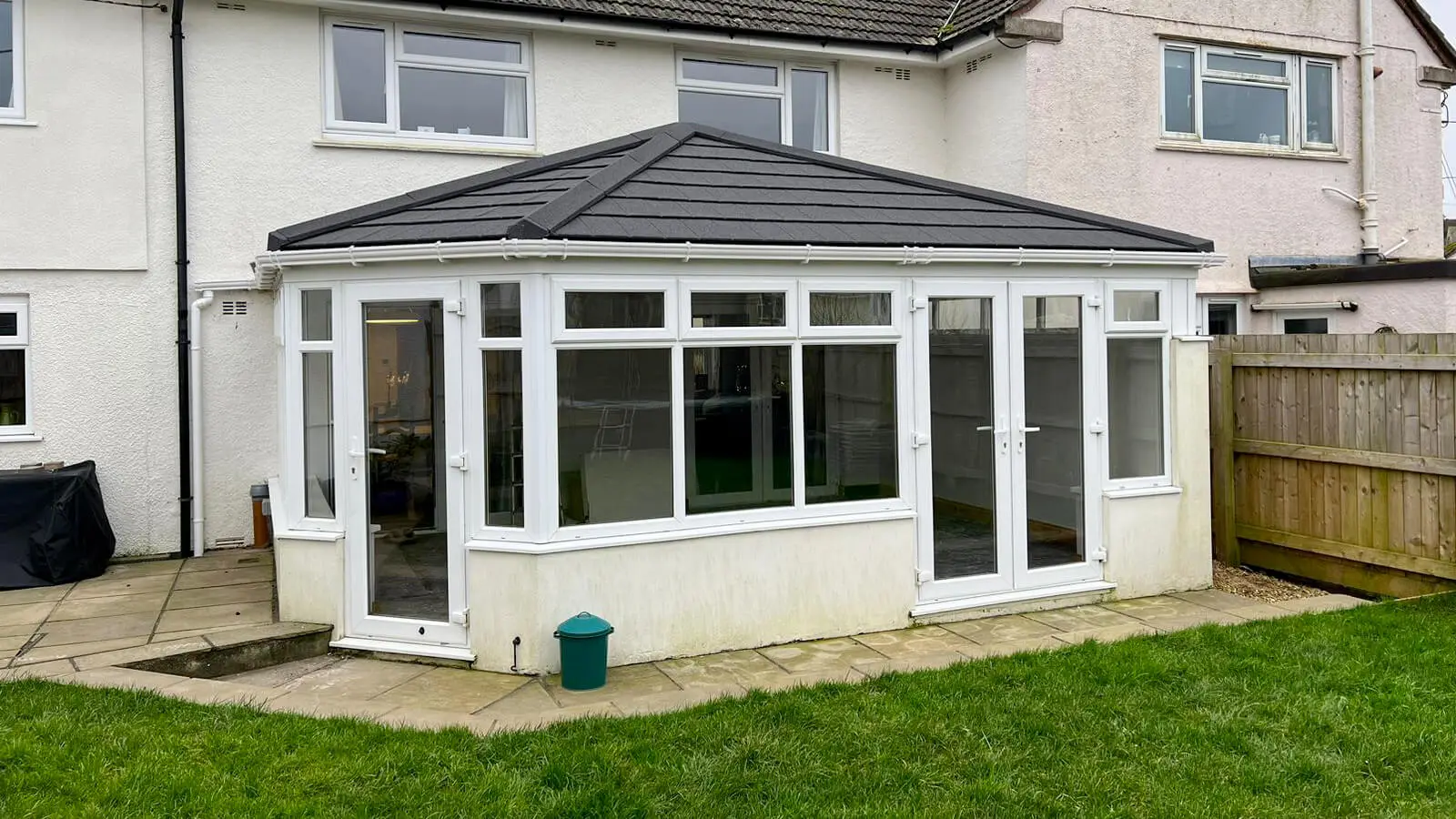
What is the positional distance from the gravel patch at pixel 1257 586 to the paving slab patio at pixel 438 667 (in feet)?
0.98

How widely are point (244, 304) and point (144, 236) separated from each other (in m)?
1.04

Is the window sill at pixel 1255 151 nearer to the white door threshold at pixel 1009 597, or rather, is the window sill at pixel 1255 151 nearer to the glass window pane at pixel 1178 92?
the glass window pane at pixel 1178 92

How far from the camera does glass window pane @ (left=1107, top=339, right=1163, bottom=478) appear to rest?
865 cm

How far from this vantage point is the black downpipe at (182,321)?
1002 cm

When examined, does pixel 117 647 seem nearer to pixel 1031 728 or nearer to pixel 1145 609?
pixel 1031 728

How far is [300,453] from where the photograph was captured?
24.6ft

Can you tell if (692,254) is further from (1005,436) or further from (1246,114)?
(1246,114)

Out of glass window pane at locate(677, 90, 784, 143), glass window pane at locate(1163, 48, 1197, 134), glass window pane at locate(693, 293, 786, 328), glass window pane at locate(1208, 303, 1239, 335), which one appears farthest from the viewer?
glass window pane at locate(1208, 303, 1239, 335)

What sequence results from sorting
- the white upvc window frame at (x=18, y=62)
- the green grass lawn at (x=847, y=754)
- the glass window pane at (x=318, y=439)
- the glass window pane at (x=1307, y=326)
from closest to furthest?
the green grass lawn at (x=847, y=754)
the glass window pane at (x=318, y=439)
the white upvc window frame at (x=18, y=62)
the glass window pane at (x=1307, y=326)

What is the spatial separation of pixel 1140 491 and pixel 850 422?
2603mm

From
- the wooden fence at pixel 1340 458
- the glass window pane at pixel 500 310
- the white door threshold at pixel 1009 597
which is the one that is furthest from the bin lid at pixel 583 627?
the wooden fence at pixel 1340 458

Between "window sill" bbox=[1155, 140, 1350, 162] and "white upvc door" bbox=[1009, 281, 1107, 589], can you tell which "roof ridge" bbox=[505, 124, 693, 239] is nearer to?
"white upvc door" bbox=[1009, 281, 1107, 589]

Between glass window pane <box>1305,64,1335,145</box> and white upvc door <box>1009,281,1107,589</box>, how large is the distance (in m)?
7.57

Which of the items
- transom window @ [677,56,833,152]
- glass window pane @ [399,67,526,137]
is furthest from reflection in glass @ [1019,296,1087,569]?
glass window pane @ [399,67,526,137]
